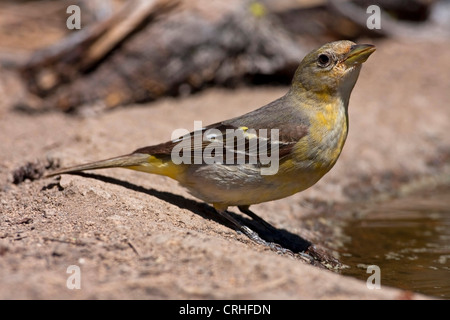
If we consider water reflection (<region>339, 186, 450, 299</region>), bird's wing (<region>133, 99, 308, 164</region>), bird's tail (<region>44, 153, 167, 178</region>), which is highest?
bird's wing (<region>133, 99, 308, 164</region>)

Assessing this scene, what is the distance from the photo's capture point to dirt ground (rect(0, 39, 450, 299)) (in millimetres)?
3902

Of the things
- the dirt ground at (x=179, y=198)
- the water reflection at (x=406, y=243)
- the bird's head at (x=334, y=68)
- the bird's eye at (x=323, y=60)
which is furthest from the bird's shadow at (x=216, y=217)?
the bird's eye at (x=323, y=60)

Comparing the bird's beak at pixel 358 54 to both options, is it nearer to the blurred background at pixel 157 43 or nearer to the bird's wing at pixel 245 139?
the bird's wing at pixel 245 139

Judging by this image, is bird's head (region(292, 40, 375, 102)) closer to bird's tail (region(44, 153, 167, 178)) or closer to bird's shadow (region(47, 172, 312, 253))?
bird's shadow (region(47, 172, 312, 253))

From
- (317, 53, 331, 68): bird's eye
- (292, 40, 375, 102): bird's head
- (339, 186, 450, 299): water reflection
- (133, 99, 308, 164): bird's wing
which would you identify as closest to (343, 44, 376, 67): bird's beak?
(292, 40, 375, 102): bird's head

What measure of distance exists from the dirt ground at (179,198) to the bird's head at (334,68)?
5.12 feet

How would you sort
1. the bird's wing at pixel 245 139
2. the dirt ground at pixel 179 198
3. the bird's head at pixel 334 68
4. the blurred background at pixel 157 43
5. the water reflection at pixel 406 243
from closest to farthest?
the dirt ground at pixel 179 198 → the water reflection at pixel 406 243 → the bird's wing at pixel 245 139 → the bird's head at pixel 334 68 → the blurred background at pixel 157 43

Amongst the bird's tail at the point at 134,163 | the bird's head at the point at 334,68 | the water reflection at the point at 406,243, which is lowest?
the water reflection at the point at 406,243

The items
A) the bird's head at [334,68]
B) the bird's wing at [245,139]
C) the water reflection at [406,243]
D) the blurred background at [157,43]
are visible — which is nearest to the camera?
the water reflection at [406,243]

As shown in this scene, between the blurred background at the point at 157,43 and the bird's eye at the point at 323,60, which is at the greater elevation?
the blurred background at the point at 157,43

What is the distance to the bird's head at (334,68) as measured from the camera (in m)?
5.73

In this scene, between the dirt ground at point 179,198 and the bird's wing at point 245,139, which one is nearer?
the dirt ground at point 179,198

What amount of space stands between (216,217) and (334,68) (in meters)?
1.82
